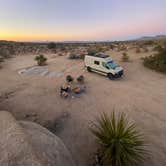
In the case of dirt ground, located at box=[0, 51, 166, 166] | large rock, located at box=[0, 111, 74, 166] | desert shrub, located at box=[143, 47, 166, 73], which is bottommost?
dirt ground, located at box=[0, 51, 166, 166]

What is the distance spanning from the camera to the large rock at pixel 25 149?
3.09 metres

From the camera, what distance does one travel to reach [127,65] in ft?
65.2

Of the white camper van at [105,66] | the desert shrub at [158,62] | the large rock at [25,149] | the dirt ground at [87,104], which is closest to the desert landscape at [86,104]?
the dirt ground at [87,104]

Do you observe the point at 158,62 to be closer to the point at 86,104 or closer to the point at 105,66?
the point at 105,66

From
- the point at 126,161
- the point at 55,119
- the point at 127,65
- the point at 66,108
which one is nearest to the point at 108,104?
the point at 66,108

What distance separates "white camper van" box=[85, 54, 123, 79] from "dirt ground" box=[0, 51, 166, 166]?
593mm

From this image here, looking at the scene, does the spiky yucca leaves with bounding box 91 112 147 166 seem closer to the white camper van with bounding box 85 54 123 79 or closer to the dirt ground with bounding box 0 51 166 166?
the dirt ground with bounding box 0 51 166 166

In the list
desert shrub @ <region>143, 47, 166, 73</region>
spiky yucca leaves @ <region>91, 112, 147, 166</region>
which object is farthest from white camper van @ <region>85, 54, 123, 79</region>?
spiky yucca leaves @ <region>91, 112, 147, 166</region>

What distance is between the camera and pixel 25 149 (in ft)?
10.8

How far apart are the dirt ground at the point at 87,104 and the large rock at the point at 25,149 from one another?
270 centimetres

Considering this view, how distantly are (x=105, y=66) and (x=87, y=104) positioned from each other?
20.8 ft

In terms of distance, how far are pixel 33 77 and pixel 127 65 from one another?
10.9 meters

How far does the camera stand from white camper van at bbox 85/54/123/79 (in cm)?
1570

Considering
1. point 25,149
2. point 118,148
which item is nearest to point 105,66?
point 118,148
